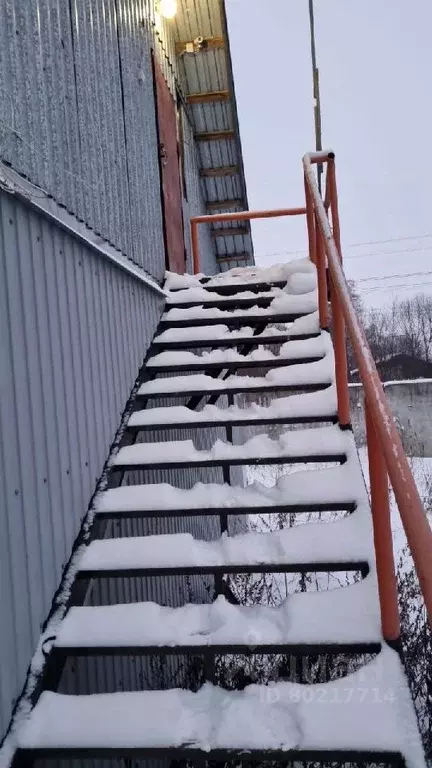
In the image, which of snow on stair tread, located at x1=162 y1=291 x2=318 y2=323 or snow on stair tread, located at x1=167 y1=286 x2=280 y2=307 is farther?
snow on stair tread, located at x1=167 y1=286 x2=280 y2=307

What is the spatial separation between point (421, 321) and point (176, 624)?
51611mm

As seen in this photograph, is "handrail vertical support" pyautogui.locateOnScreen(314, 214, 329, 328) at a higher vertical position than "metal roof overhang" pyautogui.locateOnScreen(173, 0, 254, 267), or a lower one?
lower

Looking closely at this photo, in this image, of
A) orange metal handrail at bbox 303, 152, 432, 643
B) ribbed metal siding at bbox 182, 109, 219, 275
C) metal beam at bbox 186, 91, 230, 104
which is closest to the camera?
orange metal handrail at bbox 303, 152, 432, 643

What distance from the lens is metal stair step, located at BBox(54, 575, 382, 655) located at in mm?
1952

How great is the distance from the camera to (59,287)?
8.26ft

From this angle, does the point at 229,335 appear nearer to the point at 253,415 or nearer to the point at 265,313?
the point at 265,313

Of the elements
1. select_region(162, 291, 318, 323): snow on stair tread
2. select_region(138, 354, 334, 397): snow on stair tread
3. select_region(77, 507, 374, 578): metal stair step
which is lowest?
select_region(77, 507, 374, 578): metal stair step

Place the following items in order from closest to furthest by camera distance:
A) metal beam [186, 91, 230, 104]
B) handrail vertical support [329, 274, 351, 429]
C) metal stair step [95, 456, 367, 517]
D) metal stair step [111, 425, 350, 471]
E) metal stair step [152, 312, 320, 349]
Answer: metal stair step [95, 456, 367, 517] < metal stair step [111, 425, 350, 471] < handrail vertical support [329, 274, 351, 429] < metal stair step [152, 312, 320, 349] < metal beam [186, 91, 230, 104]

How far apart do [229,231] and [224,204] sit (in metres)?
0.74

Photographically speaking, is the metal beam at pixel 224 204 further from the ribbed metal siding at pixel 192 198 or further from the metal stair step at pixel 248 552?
the metal stair step at pixel 248 552

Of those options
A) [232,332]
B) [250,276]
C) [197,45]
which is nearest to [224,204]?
[197,45]

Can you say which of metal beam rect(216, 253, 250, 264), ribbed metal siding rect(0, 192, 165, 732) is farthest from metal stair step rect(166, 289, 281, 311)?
metal beam rect(216, 253, 250, 264)

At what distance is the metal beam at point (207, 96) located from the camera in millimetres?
7844

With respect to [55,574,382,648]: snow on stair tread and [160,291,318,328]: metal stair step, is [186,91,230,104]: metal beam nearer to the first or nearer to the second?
[160,291,318,328]: metal stair step
